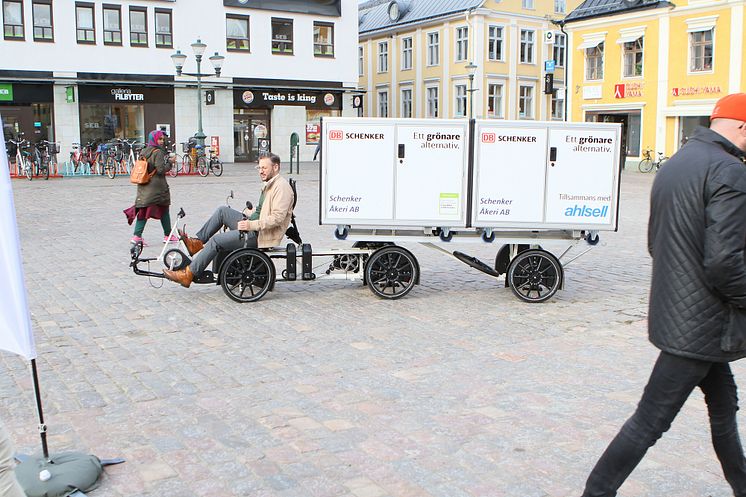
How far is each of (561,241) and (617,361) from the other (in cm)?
253

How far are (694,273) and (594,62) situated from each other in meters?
40.5

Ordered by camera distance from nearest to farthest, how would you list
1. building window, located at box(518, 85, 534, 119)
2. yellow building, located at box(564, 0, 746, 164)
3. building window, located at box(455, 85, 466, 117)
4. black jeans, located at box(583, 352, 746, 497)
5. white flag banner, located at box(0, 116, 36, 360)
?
black jeans, located at box(583, 352, 746, 497) → white flag banner, located at box(0, 116, 36, 360) → yellow building, located at box(564, 0, 746, 164) → building window, located at box(455, 85, 466, 117) → building window, located at box(518, 85, 534, 119)

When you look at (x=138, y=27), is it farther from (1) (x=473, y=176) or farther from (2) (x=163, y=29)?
(1) (x=473, y=176)

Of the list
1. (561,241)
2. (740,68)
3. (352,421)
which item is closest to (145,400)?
(352,421)

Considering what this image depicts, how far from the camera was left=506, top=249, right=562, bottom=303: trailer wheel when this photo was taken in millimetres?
8609

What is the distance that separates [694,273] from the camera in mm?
3258

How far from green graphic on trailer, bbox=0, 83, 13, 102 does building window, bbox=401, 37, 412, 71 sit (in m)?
27.2

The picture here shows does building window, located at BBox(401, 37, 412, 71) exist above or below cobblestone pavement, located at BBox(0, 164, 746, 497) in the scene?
above

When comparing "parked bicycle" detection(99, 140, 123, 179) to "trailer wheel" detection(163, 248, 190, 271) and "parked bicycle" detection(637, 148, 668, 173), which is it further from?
"parked bicycle" detection(637, 148, 668, 173)

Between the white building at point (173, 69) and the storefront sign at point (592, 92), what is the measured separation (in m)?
11.8

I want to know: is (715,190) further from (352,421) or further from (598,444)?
(352,421)

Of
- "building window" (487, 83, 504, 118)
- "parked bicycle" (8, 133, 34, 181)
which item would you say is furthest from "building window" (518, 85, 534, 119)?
"parked bicycle" (8, 133, 34, 181)

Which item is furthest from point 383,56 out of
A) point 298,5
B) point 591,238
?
point 591,238

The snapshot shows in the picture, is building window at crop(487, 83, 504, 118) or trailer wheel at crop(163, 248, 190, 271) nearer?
trailer wheel at crop(163, 248, 190, 271)
